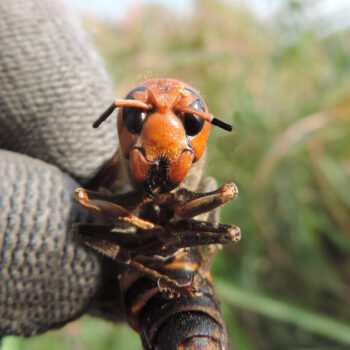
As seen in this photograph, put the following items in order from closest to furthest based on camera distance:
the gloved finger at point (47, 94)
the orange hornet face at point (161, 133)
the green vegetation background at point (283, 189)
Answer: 1. the orange hornet face at point (161, 133)
2. the gloved finger at point (47, 94)
3. the green vegetation background at point (283, 189)

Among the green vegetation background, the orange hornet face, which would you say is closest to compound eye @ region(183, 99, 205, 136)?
the orange hornet face

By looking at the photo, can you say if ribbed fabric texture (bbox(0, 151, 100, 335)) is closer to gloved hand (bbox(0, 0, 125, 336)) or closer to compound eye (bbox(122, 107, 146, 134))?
gloved hand (bbox(0, 0, 125, 336))

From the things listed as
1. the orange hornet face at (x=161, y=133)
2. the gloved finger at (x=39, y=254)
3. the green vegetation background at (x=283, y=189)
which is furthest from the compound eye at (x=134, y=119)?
the green vegetation background at (x=283, y=189)

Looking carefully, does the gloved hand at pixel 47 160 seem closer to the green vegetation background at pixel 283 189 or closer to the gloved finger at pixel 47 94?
the gloved finger at pixel 47 94

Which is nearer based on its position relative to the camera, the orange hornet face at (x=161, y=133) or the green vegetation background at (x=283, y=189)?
the orange hornet face at (x=161, y=133)

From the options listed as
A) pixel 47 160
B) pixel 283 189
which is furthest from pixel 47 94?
pixel 283 189

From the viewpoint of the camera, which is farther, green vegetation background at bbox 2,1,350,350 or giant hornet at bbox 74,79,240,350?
green vegetation background at bbox 2,1,350,350
